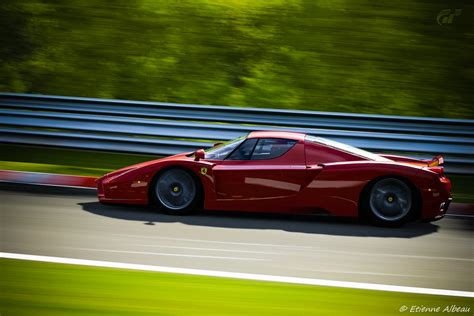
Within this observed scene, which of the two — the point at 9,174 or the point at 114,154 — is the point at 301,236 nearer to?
the point at 9,174

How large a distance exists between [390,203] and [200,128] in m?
5.08

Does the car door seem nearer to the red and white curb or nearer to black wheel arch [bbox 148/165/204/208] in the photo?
black wheel arch [bbox 148/165/204/208]

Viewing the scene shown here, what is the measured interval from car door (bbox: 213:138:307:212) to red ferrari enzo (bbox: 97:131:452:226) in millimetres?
12

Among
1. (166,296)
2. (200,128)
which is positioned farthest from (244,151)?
(200,128)

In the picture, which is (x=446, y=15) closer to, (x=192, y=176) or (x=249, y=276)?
(x=192, y=176)

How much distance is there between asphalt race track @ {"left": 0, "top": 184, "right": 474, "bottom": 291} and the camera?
6.35 m

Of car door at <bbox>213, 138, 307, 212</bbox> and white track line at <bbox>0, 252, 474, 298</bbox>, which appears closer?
white track line at <bbox>0, 252, 474, 298</bbox>

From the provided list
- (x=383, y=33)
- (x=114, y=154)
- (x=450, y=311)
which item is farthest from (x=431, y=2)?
(x=450, y=311)

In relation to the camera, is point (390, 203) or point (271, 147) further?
point (271, 147)

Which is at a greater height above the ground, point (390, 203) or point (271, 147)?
point (271, 147)

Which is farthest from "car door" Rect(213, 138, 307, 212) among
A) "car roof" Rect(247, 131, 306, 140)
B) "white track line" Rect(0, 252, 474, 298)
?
"white track line" Rect(0, 252, 474, 298)

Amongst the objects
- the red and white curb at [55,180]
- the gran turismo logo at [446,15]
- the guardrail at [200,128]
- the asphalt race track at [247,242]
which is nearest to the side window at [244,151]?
the asphalt race track at [247,242]

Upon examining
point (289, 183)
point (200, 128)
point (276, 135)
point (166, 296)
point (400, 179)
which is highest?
point (200, 128)

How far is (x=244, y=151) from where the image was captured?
27.6 ft
